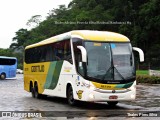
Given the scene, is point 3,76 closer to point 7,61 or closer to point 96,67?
point 7,61

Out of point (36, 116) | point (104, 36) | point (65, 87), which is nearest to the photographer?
point (36, 116)

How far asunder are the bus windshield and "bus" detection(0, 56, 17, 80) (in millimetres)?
36774

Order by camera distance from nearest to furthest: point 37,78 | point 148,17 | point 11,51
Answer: point 37,78
point 148,17
point 11,51

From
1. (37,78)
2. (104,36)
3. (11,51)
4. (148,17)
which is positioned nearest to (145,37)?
(148,17)

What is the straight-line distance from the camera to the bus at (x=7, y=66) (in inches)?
2045

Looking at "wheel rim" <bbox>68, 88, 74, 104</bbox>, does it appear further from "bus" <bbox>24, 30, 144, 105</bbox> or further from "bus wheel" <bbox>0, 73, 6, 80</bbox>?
"bus wheel" <bbox>0, 73, 6, 80</bbox>

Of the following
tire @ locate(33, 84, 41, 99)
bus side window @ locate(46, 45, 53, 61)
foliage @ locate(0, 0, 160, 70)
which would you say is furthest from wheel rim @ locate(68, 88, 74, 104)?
foliage @ locate(0, 0, 160, 70)

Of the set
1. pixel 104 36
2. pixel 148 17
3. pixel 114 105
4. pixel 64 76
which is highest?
pixel 148 17

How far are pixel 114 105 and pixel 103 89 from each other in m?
2.31

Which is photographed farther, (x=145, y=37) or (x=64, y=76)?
(x=145, y=37)

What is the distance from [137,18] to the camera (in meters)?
71.7

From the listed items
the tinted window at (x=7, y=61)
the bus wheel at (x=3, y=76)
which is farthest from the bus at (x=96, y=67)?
the bus wheel at (x=3, y=76)

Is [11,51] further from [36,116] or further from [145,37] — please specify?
[36,116]

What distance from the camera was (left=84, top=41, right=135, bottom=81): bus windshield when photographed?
624 inches
